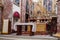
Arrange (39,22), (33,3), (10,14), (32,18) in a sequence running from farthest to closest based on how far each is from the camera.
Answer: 1. (33,3)
2. (32,18)
3. (39,22)
4. (10,14)

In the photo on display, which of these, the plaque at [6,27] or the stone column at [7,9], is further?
the stone column at [7,9]

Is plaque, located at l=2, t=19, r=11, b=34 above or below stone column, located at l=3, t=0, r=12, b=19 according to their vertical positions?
below

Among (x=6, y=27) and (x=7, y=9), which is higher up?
(x=7, y=9)

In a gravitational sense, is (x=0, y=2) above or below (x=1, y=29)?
above

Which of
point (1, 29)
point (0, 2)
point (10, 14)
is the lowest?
point (1, 29)

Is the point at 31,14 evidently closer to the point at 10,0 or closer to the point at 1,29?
the point at 10,0

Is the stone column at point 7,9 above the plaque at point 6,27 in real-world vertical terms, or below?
above

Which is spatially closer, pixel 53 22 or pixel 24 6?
pixel 53 22

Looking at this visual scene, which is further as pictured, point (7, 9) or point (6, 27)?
point (7, 9)

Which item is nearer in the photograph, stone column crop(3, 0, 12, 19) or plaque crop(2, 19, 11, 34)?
plaque crop(2, 19, 11, 34)

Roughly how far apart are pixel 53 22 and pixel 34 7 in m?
4.12

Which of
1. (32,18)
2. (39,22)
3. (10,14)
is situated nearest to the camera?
(10,14)

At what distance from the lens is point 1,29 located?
1068 cm

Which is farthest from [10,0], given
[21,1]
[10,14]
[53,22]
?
[53,22]
